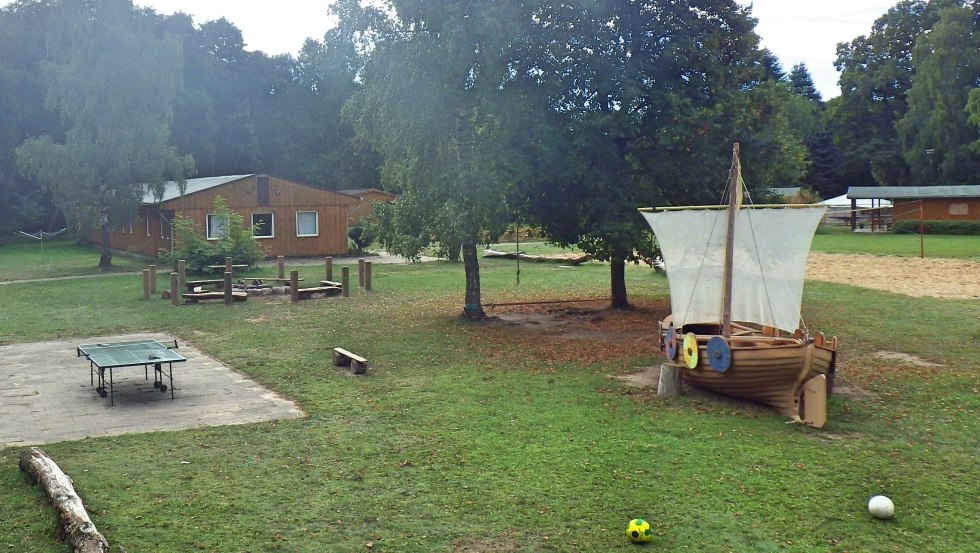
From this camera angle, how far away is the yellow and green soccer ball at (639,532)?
7.66 m

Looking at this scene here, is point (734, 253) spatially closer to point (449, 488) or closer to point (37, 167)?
point (449, 488)

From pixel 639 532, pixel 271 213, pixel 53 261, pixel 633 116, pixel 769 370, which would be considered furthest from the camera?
pixel 53 261

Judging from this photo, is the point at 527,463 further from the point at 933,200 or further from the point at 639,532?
the point at 933,200

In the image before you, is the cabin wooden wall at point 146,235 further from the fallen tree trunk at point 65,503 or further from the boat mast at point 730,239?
the fallen tree trunk at point 65,503

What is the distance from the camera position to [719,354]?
39.9 ft

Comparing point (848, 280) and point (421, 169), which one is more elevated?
point (421, 169)

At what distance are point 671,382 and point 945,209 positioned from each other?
166 ft

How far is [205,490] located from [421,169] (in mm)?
11665

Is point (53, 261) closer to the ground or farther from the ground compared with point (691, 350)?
farther from the ground

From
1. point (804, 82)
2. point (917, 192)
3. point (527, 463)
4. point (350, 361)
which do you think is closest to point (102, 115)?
point (350, 361)

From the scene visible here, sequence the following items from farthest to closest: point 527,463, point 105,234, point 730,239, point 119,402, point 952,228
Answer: point 952,228 → point 105,234 → point 730,239 → point 119,402 → point 527,463

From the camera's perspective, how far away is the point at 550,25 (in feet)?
63.9

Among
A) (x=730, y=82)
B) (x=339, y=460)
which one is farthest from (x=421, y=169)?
(x=339, y=460)

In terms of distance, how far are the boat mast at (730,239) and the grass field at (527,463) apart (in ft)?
4.33
